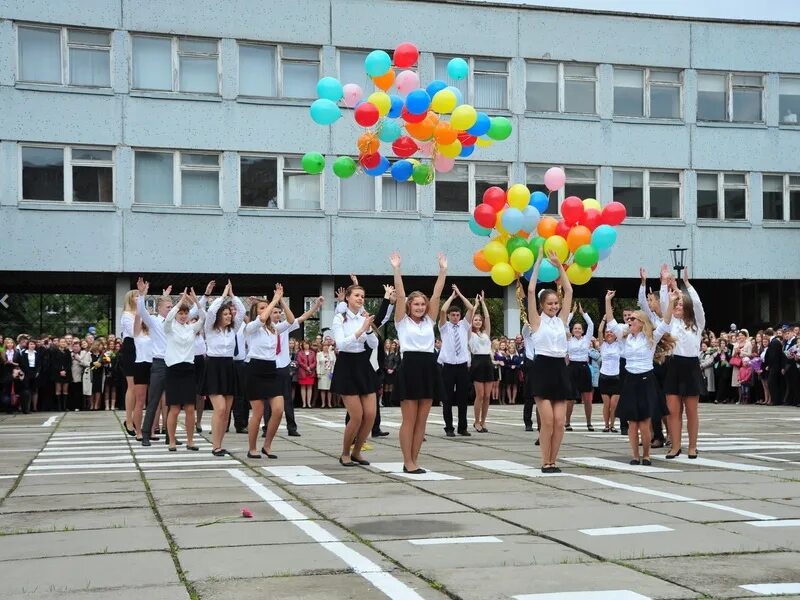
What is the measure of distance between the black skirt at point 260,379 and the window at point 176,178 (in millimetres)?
19066

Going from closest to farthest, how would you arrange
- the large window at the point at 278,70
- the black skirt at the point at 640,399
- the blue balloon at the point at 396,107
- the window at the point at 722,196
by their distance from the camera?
1. the black skirt at the point at 640,399
2. the blue balloon at the point at 396,107
3. the large window at the point at 278,70
4. the window at the point at 722,196

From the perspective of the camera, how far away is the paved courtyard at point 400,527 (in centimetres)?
634

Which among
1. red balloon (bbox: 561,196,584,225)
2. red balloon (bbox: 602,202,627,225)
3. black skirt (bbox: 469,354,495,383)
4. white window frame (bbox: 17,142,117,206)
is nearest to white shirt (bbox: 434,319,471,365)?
black skirt (bbox: 469,354,495,383)

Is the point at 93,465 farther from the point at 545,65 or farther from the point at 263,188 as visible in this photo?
the point at 545,65

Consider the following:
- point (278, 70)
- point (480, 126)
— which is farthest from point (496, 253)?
point (278, 70)

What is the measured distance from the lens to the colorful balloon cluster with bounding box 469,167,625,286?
1681 cm

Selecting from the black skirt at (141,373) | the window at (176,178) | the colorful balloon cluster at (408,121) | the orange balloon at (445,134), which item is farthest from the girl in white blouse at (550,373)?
the window at (176,178)

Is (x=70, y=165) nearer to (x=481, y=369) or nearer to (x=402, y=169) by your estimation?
(x=402, y=169)

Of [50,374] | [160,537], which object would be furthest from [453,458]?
[50,374]

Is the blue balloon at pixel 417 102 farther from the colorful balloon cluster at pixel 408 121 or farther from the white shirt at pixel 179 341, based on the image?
the white shirt at pixel 179 341

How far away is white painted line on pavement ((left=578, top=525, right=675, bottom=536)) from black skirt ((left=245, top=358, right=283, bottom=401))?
249 inches

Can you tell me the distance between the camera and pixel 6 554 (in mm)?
7395

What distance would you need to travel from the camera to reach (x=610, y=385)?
62.3ft

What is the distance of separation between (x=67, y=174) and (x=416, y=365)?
21.1 m
